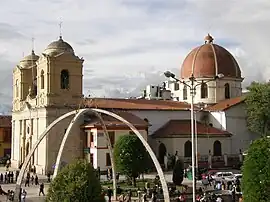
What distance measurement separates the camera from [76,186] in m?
21.8

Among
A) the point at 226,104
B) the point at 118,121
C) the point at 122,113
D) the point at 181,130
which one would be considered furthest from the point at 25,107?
the point at 226,104

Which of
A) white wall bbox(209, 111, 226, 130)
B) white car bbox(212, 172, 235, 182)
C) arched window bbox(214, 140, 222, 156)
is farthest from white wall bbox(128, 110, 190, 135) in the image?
white car bbox(212, 172, 235, 182)

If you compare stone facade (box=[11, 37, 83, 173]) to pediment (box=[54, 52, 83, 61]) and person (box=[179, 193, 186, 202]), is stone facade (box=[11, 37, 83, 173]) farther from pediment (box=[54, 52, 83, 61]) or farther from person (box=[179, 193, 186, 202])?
person (box=[179, 193, 186, 202])

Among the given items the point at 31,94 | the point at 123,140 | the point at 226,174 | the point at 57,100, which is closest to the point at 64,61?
the point at 57,100

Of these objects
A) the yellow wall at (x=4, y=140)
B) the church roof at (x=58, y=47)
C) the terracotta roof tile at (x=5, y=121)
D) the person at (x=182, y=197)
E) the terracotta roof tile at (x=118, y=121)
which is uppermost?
the church roof at (x=58, y=47)

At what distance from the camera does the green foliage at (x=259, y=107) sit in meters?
60.1

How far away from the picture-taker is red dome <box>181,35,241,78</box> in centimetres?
6725

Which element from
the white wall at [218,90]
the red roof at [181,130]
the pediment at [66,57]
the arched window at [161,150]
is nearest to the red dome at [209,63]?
the white wall at [218,90]

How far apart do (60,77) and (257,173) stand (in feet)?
119

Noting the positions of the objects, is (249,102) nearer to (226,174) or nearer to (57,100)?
(226,174)

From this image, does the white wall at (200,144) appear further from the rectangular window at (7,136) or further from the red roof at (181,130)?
the rectangular window at (7,136)

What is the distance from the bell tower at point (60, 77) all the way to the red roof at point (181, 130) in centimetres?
1163

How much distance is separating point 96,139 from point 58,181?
101ft

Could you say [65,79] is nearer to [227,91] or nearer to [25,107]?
[25,107]
